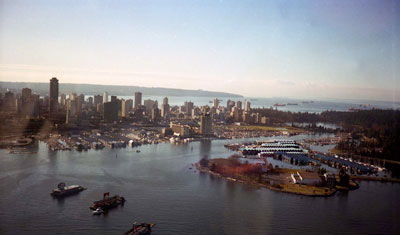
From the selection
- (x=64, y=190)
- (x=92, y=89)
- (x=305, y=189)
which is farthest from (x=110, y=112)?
(x=305, y=189)

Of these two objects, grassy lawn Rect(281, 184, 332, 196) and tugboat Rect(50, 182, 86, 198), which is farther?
→ grassy lawn Rect(281, 184, 332, 196)

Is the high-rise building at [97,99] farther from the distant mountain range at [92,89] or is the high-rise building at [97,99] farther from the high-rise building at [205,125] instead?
the high-rise building at [205,125]

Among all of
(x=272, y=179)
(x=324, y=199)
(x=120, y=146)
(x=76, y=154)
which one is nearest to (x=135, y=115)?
(x=120, y=146)

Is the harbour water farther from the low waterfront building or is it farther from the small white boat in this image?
the low waterfront building

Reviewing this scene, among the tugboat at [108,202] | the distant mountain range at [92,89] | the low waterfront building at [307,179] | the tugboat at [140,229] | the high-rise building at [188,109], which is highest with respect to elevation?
the distant mountain range at [92,89]

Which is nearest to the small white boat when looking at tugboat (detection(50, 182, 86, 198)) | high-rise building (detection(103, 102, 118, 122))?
tugboat (detection(50, 182, 86, 198))

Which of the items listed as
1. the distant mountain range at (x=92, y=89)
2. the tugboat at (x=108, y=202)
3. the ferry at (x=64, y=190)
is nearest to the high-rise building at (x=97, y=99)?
the distant mountain range at (x=92, y=89)

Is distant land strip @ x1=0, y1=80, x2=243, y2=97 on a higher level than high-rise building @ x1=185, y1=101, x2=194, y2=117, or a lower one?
higher

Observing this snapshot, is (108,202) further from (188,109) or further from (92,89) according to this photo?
(188,109)
